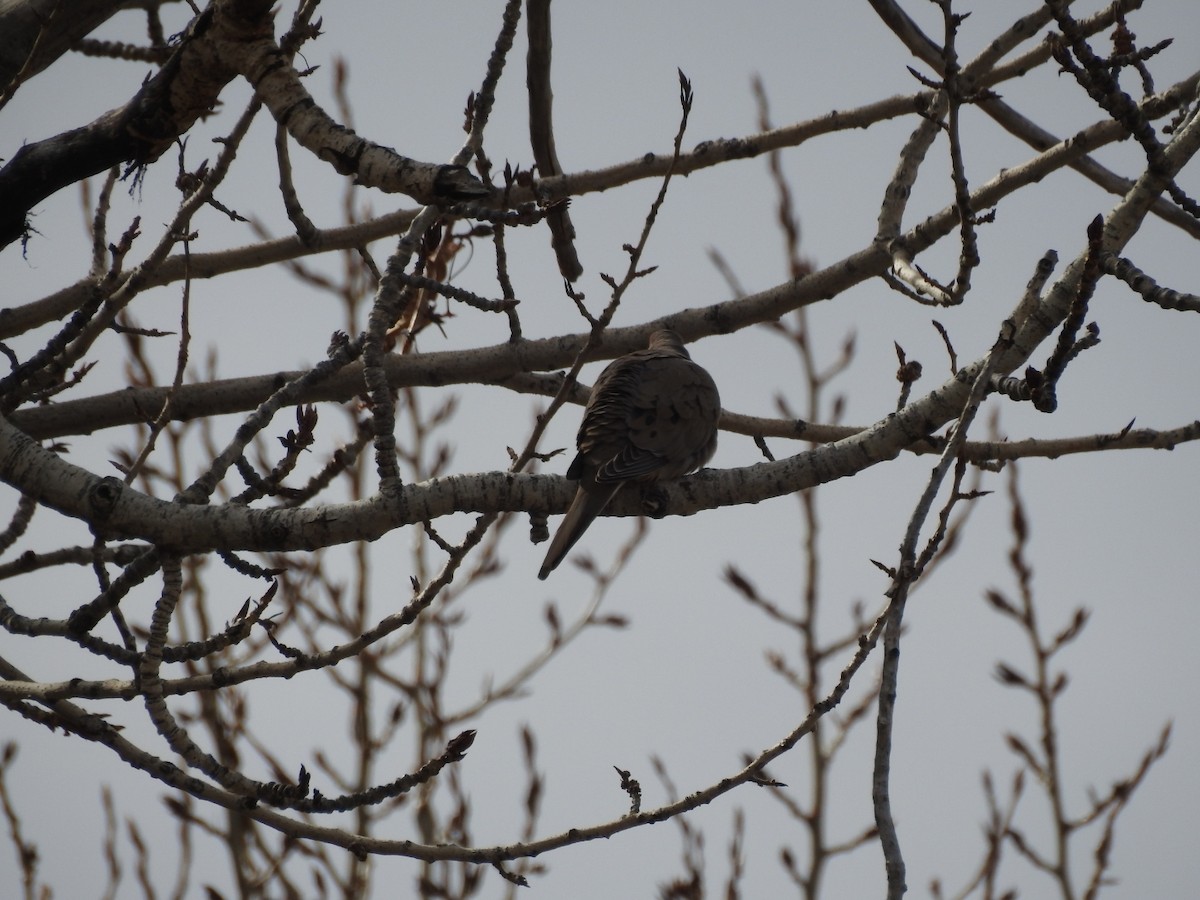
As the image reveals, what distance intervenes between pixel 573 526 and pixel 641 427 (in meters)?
0.98

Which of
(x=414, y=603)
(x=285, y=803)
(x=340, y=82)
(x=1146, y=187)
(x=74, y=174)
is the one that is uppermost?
(x=340, y=82)

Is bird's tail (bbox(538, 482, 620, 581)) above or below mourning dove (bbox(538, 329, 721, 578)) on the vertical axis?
below

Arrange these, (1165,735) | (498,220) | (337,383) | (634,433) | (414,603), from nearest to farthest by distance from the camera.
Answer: (498,220) < (414,603) < (337,383) < (634,433) < (1165,735)

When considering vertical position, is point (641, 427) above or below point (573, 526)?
above

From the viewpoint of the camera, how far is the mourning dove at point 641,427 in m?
3.78

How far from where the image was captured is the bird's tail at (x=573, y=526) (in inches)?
145

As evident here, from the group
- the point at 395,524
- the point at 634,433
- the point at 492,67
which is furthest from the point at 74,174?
the point at 634,433

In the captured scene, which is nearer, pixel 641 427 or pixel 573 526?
pixel 573 526

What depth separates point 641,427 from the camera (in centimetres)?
461

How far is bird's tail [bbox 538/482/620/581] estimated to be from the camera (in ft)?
12.1

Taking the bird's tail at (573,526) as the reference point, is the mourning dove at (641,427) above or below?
above

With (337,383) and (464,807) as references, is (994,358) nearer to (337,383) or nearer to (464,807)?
(337,383)

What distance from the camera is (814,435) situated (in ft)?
14.0

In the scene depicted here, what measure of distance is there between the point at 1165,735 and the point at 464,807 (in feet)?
12.4
